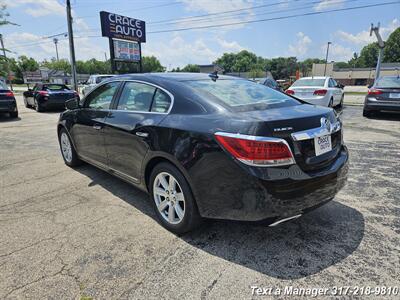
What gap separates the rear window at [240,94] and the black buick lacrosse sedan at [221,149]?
12 millimetres

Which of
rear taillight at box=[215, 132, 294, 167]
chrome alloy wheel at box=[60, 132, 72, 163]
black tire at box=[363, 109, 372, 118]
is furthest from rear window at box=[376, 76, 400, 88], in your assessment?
chrome alloy wheel at box=[60, 132, 72, 163]

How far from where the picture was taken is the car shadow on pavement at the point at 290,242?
237cm

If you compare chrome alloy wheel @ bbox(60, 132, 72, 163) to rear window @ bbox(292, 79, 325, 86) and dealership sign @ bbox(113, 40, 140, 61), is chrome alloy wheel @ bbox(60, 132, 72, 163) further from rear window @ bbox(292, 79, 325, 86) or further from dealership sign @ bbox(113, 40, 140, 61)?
dealership sign @ bbox(113, 40, 140, 61)

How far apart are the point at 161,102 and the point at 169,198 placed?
101 centimetres

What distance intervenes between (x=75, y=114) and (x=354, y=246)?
4.15m

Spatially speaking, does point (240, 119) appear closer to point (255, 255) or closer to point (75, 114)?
point (255, 255)

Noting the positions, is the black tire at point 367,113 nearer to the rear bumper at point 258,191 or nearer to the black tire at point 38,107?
the rear bumper at point 258,191

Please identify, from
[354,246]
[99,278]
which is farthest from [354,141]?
[99,278]

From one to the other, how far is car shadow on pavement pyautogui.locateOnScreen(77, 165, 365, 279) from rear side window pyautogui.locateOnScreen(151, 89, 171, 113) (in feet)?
4.03

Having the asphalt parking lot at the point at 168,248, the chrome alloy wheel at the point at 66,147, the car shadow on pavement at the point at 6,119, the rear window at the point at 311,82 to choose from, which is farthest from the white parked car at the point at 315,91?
the car shadow on pavement at the point at 6,119

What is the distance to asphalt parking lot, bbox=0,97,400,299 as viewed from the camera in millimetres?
2170

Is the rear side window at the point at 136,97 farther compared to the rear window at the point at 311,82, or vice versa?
the rear window at the point at 311,82

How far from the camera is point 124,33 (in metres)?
19.3

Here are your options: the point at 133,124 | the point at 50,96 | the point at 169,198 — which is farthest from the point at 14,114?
the point at 169,198
